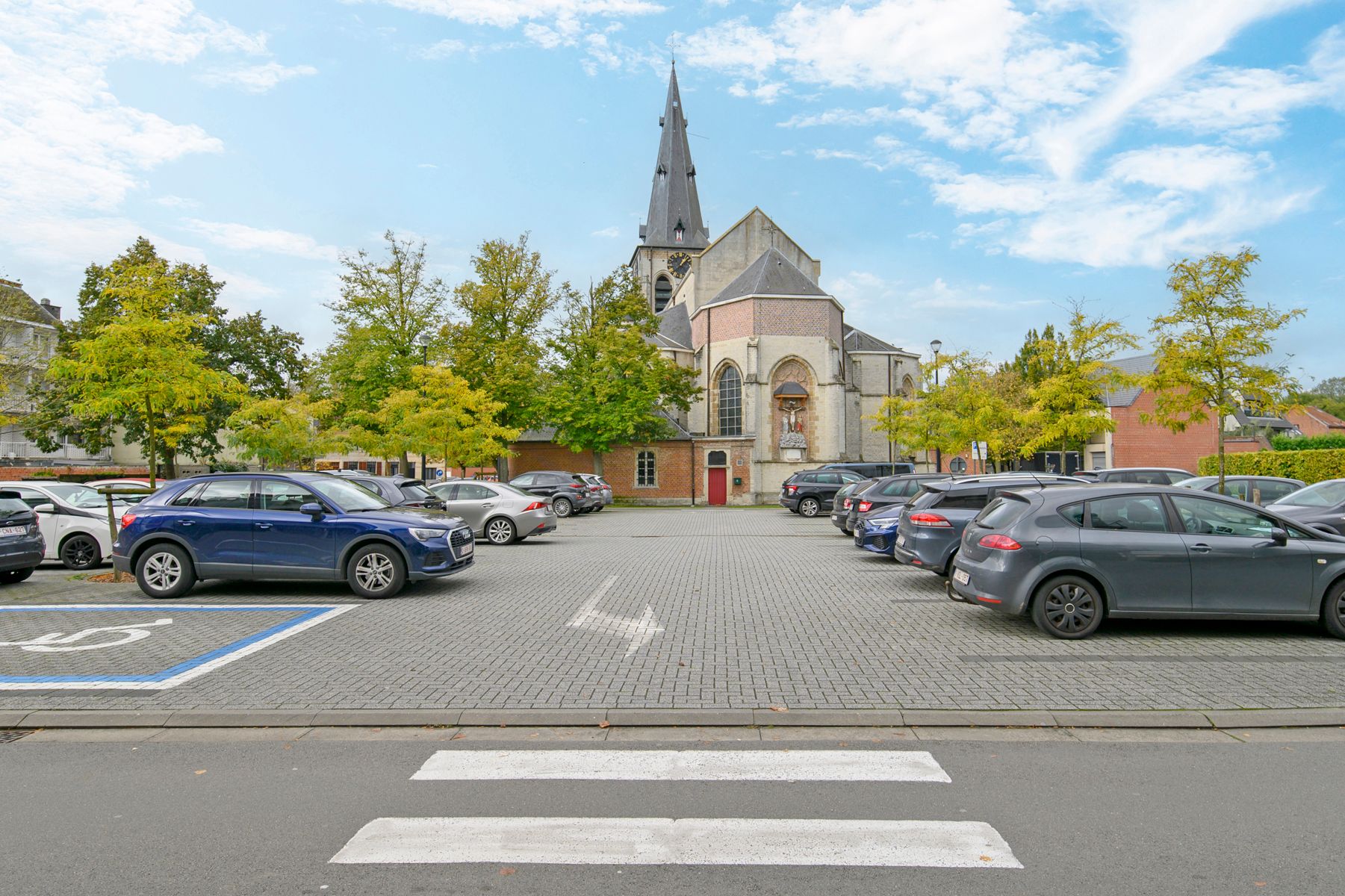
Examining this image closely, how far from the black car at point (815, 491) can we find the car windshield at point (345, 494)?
21.5 m

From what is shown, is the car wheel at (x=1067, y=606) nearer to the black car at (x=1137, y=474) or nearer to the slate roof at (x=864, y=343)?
the black car at (x=1137, y=474)

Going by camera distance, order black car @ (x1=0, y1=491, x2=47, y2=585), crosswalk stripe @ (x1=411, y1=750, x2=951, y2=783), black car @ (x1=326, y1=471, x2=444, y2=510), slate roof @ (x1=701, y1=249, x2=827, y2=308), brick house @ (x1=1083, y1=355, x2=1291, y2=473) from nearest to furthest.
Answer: crosswalk stripe @ (x1=411, y1=750, x2=951, y2=783) → black car @ (x1=0, y1=491, x2=47, y2=585) → black car @ (x1=326, y1=471, x2=444, y2=510) → slate roof @ (x1=701, y1=249, x2=827, y2=308) → brick house @ (x1=1083, y1=355, x2=1291, y2=473)

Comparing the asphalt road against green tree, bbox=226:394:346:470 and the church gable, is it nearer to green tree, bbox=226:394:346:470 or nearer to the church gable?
green tree, bbox=226:394:346:470

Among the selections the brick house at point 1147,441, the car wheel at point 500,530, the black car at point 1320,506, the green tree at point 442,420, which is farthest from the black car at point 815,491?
the brick house at point 1147,441

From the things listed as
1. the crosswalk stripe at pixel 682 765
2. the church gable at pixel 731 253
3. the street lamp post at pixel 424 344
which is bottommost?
the crosswalk stripe at pixel 682 765

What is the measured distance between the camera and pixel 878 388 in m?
58.8

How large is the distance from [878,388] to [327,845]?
5785 cm

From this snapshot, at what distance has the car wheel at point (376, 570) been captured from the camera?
10352 millimetres

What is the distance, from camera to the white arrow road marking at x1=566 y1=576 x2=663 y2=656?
7852mm

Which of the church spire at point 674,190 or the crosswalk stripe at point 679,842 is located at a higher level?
the church spire at point 674,190

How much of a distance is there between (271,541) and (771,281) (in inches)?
1730

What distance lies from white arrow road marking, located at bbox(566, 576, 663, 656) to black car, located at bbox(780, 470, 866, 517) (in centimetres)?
2167

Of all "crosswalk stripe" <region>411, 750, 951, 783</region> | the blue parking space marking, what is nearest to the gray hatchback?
"crosswalk stripe" <region>411, 750, 951, 783</region>

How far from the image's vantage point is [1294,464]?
92.3 feet
